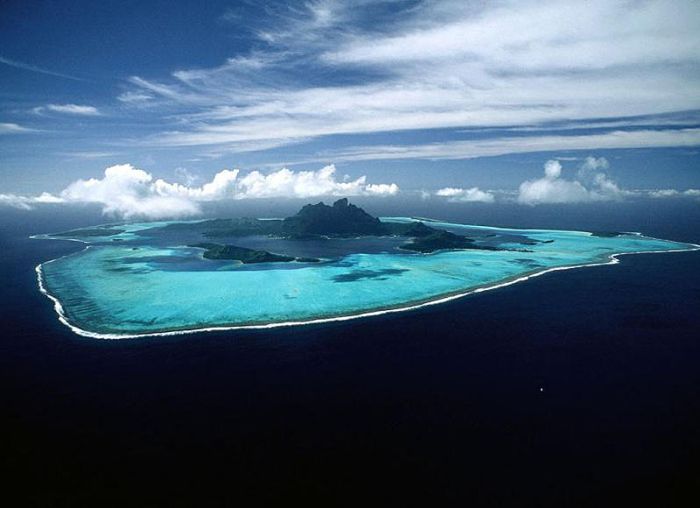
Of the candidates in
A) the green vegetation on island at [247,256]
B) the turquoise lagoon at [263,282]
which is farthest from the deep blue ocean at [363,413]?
the green vegetation on island at [247,256]

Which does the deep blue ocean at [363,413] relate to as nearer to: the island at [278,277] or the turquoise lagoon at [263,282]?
the turquoise lagoon at [263,282]

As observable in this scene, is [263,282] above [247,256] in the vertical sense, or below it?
below

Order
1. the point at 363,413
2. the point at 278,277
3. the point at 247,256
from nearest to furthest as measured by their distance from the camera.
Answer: the point at 363,413
the point at 278,277
the point at 247,256

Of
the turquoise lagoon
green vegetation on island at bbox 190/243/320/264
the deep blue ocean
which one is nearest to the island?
the turquoise lagoon

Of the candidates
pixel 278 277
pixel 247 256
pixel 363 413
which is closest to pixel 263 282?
pixel 278 277

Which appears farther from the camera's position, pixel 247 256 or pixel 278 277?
pixel 247 256

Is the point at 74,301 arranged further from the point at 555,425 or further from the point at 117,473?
the point at 555,425

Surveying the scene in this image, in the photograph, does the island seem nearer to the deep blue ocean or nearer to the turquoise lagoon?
the turquoise lagoon

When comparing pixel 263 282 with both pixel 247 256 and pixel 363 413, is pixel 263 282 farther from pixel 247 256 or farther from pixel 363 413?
pixel 363 413
